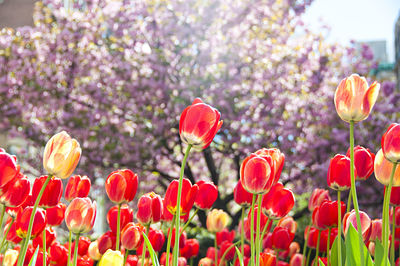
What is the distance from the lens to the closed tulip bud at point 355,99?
1.24 meters

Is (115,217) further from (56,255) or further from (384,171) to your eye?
(384,171)

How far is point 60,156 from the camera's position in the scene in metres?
1.20

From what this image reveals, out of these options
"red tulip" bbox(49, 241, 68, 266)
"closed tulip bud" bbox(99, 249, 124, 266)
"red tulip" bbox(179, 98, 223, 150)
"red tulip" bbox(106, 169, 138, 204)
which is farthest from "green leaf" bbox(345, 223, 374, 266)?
"red tulip" bbox(49, 241, 68, 266)

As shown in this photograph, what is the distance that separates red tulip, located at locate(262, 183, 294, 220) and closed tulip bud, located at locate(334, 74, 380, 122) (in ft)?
1.16

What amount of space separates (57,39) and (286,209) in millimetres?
6109

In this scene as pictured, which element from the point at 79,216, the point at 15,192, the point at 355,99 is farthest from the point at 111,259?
the point at 355,99

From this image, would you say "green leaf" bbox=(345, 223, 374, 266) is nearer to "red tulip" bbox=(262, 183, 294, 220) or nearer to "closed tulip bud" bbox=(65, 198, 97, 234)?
"red tulip" bbox=(262, 183, 294, 220)

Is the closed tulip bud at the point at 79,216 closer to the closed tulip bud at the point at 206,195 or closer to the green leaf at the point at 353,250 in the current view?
the closed tulip bud at the point at 206,195

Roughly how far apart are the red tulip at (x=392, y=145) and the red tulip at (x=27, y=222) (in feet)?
3.20

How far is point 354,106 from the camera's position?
4.04 ft

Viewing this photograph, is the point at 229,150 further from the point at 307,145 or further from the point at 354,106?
the point at 354,106

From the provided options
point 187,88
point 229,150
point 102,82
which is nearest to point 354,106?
point 187,88

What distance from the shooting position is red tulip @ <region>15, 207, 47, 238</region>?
141 cm

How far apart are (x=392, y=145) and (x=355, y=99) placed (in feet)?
0.49
